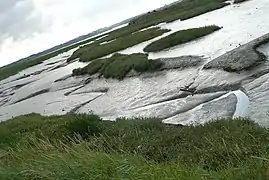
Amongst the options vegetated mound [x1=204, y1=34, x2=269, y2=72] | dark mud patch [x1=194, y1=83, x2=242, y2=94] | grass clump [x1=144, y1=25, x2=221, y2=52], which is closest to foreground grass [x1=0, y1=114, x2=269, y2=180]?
dark mud patch [x1=194, y1=83, x2=242, y2=94]

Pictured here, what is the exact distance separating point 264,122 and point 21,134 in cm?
1145

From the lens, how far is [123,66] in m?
38.6

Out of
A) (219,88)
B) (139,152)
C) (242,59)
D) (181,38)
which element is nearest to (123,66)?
(181,38)

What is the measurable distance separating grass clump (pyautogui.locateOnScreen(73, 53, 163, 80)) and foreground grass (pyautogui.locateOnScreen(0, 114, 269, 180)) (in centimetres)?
1347

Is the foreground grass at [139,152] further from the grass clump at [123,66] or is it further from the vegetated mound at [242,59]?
the grass clump at [123,66]

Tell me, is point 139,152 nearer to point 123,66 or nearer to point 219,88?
point 219,88

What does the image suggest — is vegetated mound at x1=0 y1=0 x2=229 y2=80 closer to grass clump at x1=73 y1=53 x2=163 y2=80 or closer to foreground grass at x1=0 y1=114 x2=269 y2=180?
grass clump at x1=73 y1=53 x2=163 y2=80

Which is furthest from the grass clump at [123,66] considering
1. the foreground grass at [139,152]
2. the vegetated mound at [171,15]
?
the vegetated mound at [171,15]

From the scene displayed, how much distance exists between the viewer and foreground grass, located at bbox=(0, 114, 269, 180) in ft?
25.4

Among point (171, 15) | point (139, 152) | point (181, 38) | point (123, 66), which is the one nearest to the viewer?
point (139, 152)

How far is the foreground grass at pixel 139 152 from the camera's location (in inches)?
305

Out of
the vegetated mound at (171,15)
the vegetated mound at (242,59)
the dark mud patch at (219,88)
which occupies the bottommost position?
the vegetated mound at (171,15)

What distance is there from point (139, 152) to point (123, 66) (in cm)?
2486

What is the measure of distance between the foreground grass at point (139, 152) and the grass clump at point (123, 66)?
13467 mm
